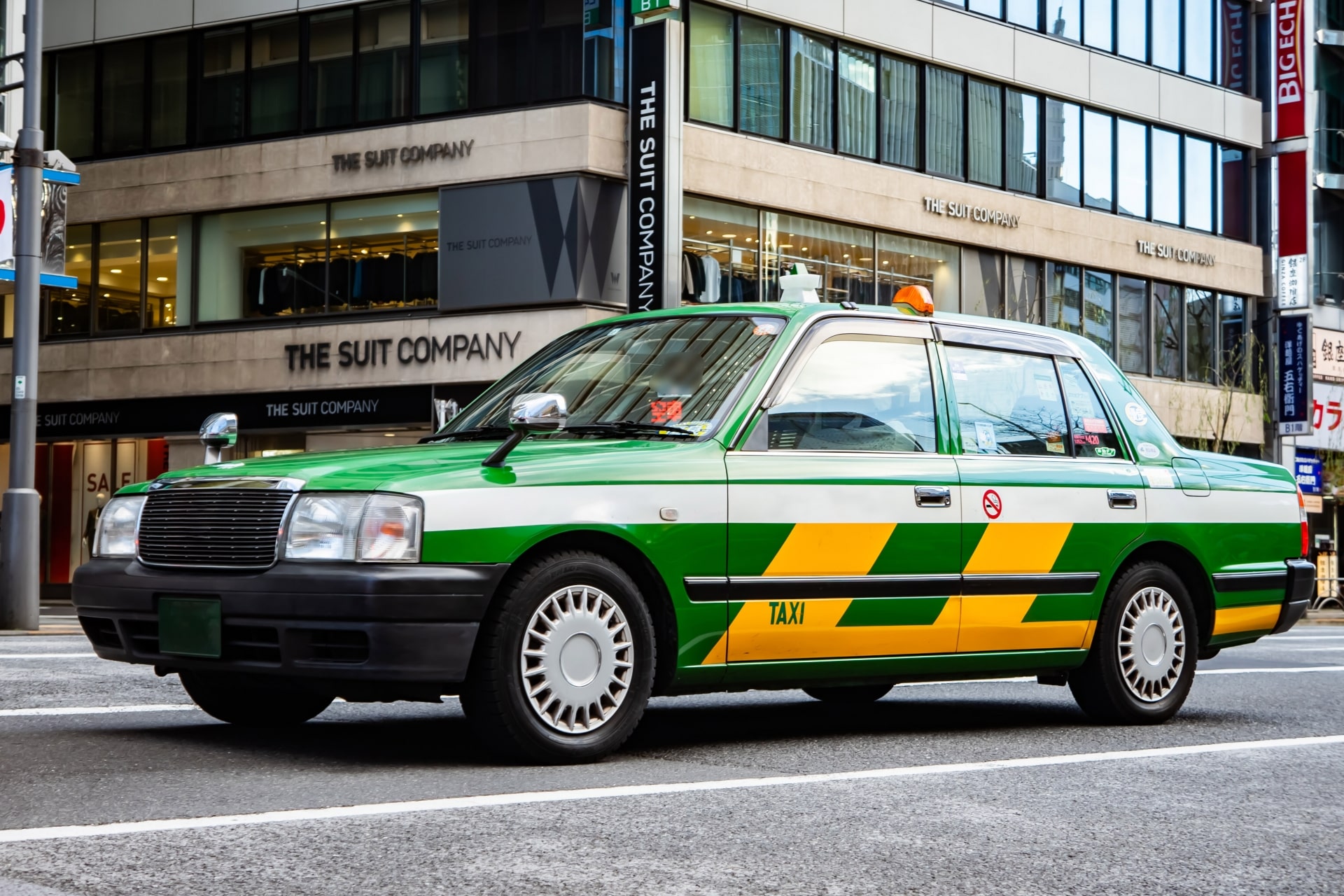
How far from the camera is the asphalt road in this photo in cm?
432

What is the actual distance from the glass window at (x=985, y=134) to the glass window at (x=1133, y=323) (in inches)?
165

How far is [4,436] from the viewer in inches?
1208

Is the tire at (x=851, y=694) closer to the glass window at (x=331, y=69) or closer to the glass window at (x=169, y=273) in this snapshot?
the glass window at (x=331, y=69)

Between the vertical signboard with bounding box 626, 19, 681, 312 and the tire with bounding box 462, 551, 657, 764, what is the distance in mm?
19493

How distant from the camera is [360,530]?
595cm

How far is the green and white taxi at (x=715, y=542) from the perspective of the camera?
6031 millimetres

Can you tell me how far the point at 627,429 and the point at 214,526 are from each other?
5.16ft

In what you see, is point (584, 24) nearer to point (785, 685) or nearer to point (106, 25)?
point (106, 25)

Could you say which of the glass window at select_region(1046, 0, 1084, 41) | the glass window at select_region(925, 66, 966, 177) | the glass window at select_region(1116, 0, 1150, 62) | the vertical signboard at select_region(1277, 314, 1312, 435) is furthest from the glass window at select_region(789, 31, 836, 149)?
the vertical signboard at select_region(1277, 314, 1312, 435)

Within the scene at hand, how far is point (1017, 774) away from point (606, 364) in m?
2.30

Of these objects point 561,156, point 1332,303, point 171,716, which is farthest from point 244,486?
point 1332,303

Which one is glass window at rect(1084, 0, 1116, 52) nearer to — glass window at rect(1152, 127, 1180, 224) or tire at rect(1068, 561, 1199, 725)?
glass window at rect(1152, 127, 1180, 224)

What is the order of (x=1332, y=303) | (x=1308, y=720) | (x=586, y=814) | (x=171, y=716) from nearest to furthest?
(x=586, y=814), (x=171, y=716), (x=1308, y=720), (x=1332, y=303)

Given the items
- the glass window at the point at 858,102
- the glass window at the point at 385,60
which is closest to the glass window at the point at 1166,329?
the glass window at the point at 858,102
